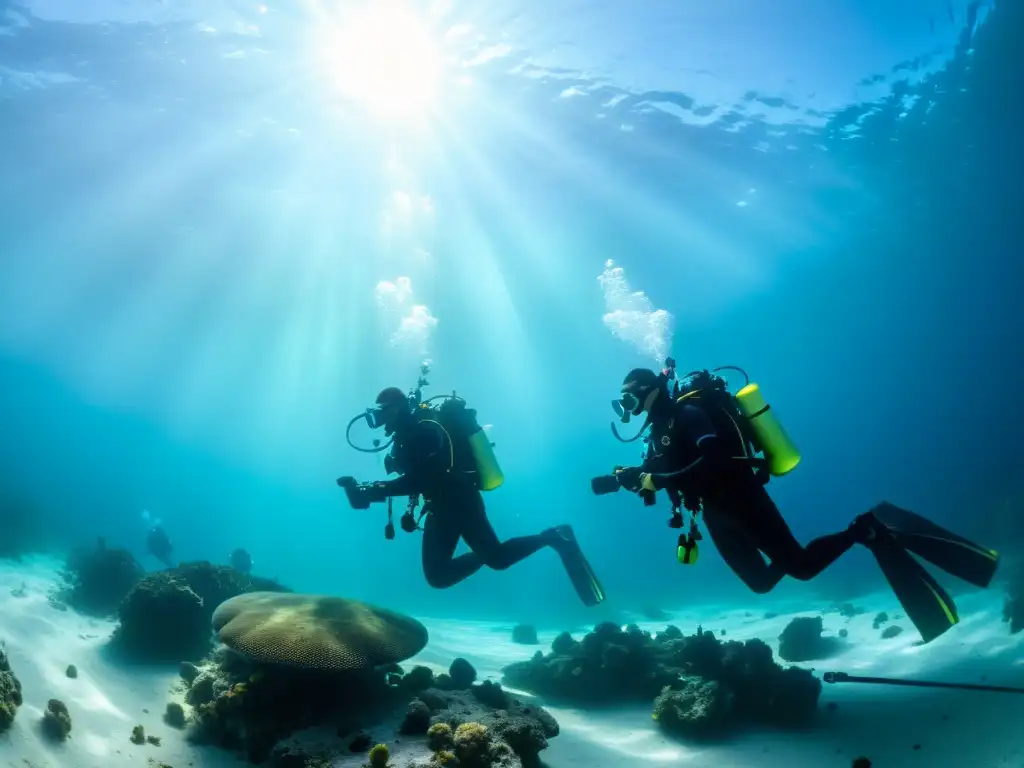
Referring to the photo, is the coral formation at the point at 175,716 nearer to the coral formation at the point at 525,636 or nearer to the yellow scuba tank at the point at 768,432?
the yellow scuba tank at the point at 768,432

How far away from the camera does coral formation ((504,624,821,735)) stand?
6.96 meters

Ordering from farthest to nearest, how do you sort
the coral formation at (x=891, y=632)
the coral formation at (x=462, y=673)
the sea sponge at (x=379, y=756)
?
the coral formation at (x=891, y=632), the coral formation at (x=462, y=673), the sea sponge at (x=379, y=756)

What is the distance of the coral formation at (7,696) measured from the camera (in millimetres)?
5227

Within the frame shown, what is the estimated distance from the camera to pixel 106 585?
1391 centimetres

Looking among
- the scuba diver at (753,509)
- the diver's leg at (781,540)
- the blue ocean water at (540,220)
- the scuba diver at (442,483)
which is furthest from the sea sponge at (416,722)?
the blue ocean water at (540,220)

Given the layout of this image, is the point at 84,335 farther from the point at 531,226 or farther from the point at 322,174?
the point at 531,226

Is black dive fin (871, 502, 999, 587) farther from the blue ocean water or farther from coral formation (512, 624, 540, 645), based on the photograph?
the blue ocean water

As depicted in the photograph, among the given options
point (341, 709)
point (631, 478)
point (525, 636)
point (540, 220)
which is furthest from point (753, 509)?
point (540, 220)

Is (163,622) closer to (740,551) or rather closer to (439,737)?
(439,737)

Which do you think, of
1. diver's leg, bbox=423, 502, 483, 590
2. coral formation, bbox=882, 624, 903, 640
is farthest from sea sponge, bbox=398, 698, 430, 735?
coral formation, bbox=882, 624, 903, 640

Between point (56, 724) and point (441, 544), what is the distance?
15.8ft

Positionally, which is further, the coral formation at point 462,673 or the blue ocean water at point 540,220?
the blue ocean water at point 540,220

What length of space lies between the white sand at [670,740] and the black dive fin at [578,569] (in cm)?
174

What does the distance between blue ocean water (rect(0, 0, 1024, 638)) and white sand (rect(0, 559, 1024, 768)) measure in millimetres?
16517
